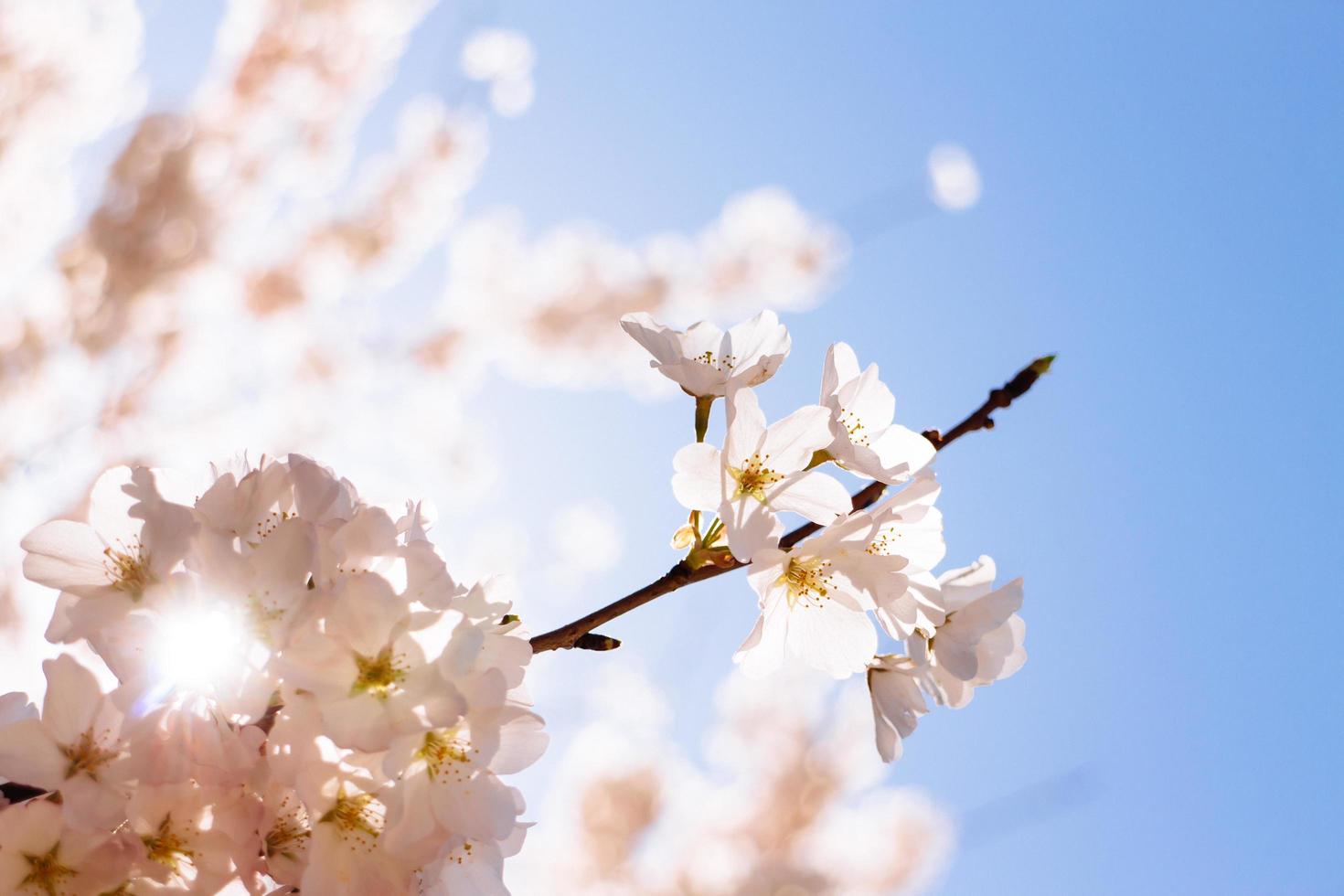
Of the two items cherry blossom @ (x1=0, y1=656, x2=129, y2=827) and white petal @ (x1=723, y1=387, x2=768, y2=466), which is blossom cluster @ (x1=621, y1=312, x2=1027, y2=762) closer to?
white petal @ (x1=723, y1=387, x2=768, y2=466)

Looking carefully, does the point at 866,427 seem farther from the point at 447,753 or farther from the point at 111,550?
the point at 111,550

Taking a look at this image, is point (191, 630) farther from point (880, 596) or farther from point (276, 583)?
point (880, 596)

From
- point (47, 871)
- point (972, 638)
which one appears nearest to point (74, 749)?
point (47, 871)

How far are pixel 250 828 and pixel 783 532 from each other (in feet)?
2.03

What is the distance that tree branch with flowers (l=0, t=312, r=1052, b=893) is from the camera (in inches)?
33.0

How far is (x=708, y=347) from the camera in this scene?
3.89 ft

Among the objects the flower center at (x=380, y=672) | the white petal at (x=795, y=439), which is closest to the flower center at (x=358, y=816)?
the flower center at (x=380, y=672)

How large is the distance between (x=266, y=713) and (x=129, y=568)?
23cm

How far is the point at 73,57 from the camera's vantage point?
5113 millimetres

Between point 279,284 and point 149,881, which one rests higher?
point 279,284

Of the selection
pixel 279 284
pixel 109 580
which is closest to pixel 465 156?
pixel 279 284

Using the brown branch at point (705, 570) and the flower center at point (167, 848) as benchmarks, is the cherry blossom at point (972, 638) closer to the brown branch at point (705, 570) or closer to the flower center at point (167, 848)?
the brown branch at point (705, 570)

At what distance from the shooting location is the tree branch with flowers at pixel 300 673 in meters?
0.84

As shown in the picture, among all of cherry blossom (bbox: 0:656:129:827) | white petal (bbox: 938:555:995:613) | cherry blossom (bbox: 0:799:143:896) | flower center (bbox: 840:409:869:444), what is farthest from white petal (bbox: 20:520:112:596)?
white petal (bbox: 938:555:995:613)
